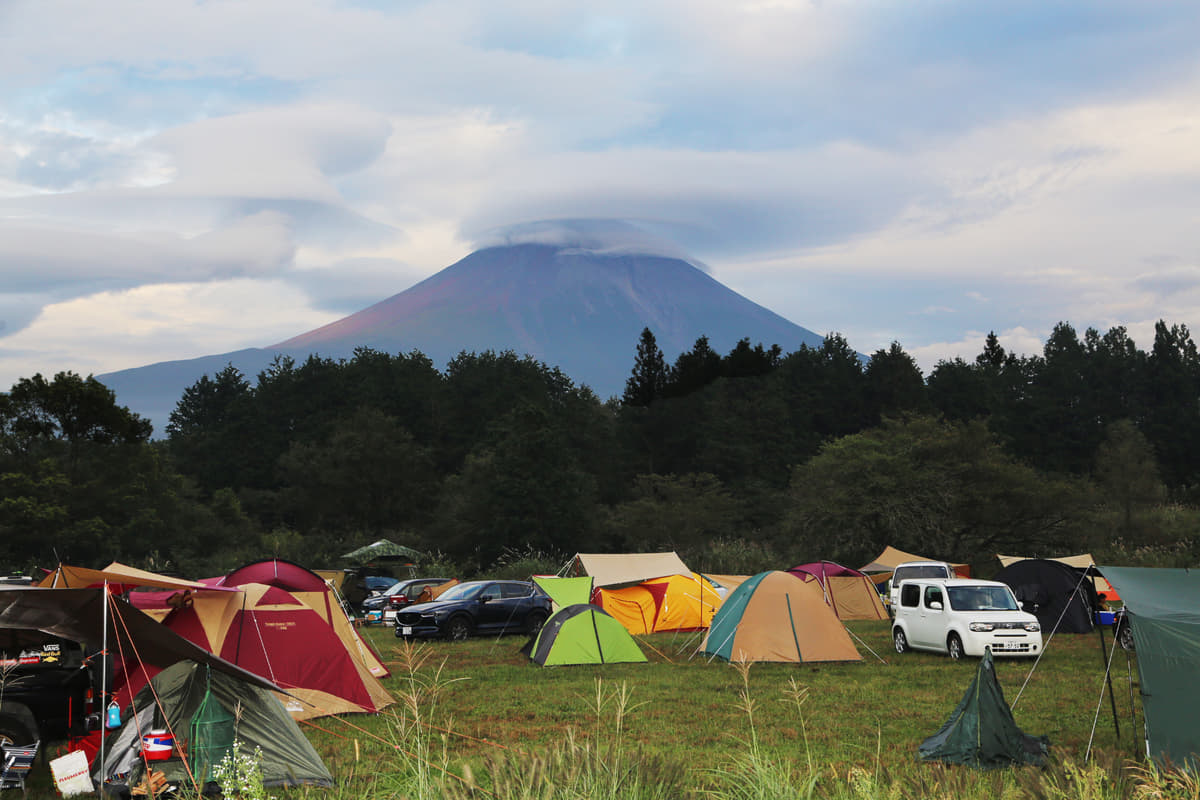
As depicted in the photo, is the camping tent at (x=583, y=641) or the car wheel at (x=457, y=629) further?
the car wheel at (x=457, y=629)

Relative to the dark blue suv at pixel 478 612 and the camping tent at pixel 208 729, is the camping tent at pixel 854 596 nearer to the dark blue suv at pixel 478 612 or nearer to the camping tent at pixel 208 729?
the dark blue suv at pixel 478 612

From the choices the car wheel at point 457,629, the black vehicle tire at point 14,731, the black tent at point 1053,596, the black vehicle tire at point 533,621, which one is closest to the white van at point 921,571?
the black tent at point 1053,596

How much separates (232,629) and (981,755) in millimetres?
8754

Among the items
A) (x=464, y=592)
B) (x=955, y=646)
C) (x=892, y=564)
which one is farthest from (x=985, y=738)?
(x=892, y=564)

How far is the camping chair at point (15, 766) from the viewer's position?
25.2ft

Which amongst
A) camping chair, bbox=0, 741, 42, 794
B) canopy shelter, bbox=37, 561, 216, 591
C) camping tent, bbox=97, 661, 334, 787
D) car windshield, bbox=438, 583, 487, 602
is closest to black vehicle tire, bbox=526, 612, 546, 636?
car windshield, bbox=438, 583, 487, 602

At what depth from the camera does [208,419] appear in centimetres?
8156

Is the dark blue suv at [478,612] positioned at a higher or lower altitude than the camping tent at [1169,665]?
lower

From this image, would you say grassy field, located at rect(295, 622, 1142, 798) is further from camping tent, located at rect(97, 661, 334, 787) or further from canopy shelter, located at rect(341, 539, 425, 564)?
canopy shelter, located at rect(341, 539, 425, 564)

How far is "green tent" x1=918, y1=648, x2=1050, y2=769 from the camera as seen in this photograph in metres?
8.86

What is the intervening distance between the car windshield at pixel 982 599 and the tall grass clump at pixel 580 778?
1182 cm

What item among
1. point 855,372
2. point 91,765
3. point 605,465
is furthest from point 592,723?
point 855,372

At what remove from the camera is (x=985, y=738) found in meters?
8.97

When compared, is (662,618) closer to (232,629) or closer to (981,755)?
(232,629)
